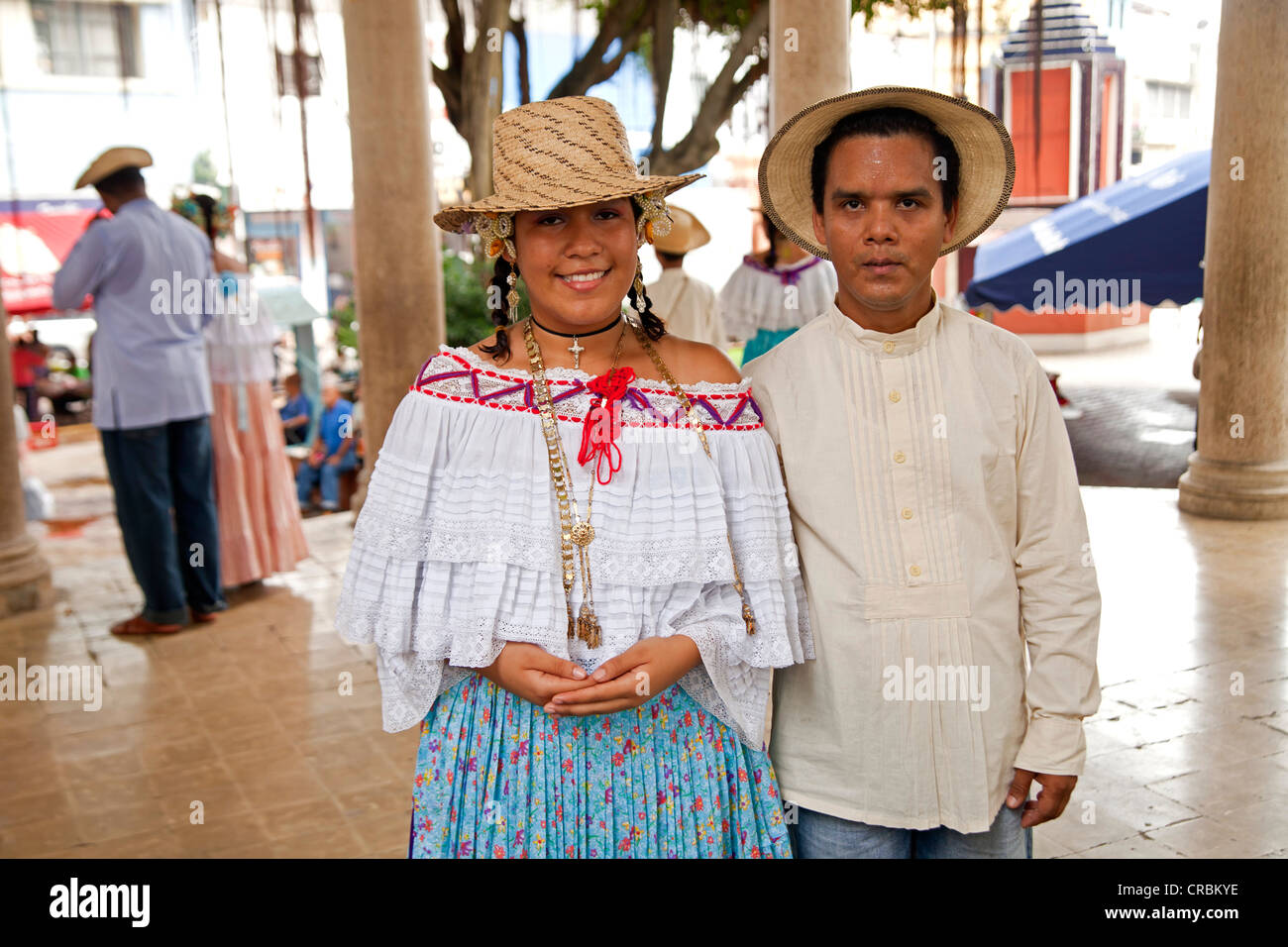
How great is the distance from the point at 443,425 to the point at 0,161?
2700cm

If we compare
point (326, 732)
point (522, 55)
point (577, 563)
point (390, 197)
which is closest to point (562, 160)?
point (577, 563)

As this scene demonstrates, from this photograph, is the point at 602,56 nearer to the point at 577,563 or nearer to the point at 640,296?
the point at 640,296

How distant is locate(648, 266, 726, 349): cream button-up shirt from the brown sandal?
11.7 feet

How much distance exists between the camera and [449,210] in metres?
2.11

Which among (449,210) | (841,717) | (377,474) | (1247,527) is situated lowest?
(1247,527)

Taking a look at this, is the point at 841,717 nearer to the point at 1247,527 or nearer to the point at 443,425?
the point at 443,425

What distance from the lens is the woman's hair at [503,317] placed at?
2.10 m

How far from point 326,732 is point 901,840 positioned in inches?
119

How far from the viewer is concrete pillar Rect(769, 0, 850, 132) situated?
20.5ft

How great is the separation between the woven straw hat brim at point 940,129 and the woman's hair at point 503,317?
296 mm

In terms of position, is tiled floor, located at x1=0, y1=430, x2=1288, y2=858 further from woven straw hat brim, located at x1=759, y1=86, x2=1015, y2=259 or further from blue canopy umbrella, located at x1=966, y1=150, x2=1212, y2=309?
blue canopy umbrella, located at x1=966, y1=150, x2=1212, y2=309

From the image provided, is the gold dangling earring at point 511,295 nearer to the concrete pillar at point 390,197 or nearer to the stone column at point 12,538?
the concrete pillar at point 390,197

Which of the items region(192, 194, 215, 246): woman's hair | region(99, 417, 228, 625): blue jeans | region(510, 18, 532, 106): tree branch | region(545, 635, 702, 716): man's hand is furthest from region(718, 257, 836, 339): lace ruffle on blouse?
region(545, 635, 702, 716): man's hand
